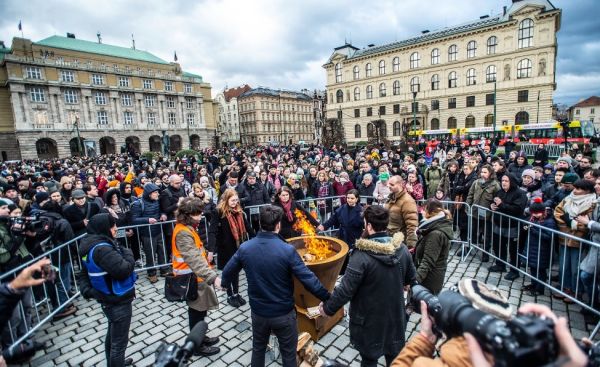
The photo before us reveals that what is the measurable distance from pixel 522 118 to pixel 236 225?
171 ft

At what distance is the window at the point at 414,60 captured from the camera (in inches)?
2012

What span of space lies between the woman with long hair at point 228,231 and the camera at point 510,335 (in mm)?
4064

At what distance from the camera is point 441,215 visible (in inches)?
143

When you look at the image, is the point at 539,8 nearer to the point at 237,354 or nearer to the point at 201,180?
the point at 201,180

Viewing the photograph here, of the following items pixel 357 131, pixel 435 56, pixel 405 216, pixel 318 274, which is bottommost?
pixel 318 274

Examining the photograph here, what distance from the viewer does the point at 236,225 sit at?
5176 mm

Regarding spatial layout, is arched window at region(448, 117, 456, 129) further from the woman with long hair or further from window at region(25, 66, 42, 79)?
window at region(25, 66, 42, 79)

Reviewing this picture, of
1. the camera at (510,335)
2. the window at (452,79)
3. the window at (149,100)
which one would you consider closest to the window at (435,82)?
the window at (452,79)

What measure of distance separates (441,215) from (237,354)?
10.4 ft

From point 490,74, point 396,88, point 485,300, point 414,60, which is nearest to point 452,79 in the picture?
point 490,74

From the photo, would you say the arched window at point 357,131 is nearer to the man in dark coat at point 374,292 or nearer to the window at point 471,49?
the window at point 471,49

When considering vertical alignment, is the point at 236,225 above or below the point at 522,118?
below

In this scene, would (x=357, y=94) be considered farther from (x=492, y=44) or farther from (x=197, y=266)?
(x=197, y=266)

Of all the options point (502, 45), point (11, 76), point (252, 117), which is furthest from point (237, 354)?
point (252, 117)
